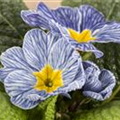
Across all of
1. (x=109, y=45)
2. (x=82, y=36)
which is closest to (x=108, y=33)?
(x=82, y=36)

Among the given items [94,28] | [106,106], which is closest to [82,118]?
[106,106]

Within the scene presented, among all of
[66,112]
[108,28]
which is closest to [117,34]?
[108,28]

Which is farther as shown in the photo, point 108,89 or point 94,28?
point 94,28

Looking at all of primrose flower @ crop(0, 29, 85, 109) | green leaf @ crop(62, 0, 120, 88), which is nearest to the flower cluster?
primrose flower @ crop(0, 29, 85, 109)

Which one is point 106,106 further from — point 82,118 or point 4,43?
point 4,43

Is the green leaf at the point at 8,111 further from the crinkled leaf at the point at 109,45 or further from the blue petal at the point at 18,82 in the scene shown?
the crinkled leaf at the point at 109,45

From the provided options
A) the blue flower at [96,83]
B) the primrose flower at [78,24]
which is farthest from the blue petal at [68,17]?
the blue flower at [96,83]

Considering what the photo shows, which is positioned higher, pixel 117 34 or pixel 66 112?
pixel 117 34
